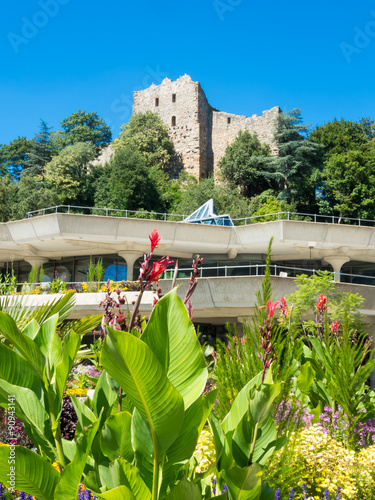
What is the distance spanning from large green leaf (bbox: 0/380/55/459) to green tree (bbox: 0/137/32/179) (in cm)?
5543

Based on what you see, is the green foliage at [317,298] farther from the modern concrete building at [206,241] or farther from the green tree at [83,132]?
the green tree at [83,132]

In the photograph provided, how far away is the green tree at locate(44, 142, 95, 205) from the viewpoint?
4197 centimetres

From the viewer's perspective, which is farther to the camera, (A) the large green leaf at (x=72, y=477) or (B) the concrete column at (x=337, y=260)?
(B) the concrete column at (x=337, y=260)

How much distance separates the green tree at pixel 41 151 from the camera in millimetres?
50375

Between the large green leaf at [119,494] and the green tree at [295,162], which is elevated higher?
the green tree at [295,162]

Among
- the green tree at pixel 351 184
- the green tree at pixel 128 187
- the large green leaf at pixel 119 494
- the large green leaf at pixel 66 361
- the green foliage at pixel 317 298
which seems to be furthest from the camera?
the green tree at pixel 128 187

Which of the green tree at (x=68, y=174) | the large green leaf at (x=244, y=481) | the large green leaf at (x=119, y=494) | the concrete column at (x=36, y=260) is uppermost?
the green tree at (x=68, y=174)

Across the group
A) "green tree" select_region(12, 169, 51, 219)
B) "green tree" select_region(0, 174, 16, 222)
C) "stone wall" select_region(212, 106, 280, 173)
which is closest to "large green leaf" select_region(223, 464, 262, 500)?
"green tree" select_region(12, 169, 51, 219)

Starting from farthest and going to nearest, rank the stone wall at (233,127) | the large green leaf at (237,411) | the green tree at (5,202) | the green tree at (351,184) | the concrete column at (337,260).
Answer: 1. the stone wall at (233,127)
2. the green tree at (5,202)
3. the green tree at (351,184)
4. the concrete column at (337,260)
5. the large green leaf at (237,411)

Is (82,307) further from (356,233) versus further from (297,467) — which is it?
(297,467)

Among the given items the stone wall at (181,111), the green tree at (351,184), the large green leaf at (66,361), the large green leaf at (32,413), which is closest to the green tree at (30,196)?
the stone wall at (181,111)

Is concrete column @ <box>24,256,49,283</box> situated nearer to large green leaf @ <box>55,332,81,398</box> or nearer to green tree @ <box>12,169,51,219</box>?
green tree @ <box>12,169,51,219</box>

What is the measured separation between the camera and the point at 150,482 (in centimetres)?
219

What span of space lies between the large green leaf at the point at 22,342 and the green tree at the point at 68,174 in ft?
133
